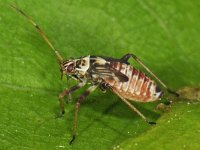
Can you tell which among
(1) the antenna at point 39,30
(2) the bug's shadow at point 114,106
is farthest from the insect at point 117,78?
(2) the bug's shadow at point 114,106

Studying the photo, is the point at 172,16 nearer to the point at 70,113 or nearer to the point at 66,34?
the point at 66,34

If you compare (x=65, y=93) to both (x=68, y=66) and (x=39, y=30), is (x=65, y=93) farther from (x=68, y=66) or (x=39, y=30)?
(x=39, y=30)

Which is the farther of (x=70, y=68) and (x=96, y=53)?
(x=96, y=53)

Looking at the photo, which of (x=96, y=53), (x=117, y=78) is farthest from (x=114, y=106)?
(x=96, y=53)

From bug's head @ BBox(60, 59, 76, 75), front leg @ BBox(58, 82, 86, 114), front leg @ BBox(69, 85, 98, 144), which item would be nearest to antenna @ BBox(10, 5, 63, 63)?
bug's head @ BBox(60, 59, 76, 75)

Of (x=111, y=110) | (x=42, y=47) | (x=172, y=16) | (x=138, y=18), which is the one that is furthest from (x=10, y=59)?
(x=172, y=16)

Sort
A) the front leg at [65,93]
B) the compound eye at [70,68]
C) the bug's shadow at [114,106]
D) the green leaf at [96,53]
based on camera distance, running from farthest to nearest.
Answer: the compound eye at [70,68], the bug's shadow at [114,106], the front leg at [65,93], the green leaf at [96,53]

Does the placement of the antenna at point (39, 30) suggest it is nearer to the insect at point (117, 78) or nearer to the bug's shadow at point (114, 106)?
the insect at point (117, 78)
